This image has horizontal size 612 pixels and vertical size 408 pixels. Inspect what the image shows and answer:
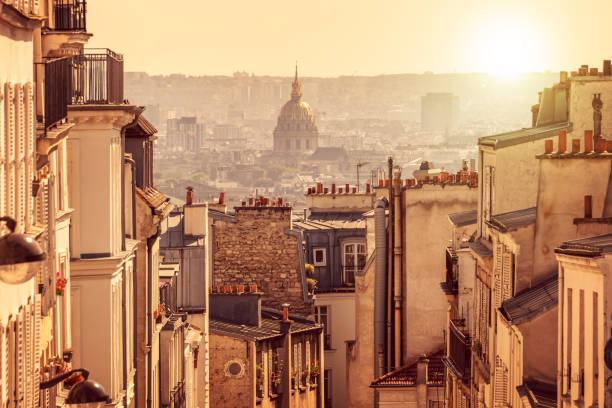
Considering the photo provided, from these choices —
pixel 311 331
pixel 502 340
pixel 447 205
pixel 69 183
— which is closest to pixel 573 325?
pixel 502 340

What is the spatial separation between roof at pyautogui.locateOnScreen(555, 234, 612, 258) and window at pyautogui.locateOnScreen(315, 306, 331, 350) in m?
32.7

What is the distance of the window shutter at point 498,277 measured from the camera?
77.3 feet

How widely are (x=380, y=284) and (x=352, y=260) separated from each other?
9.95 metres

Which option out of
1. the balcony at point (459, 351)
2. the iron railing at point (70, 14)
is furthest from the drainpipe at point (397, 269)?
the iron railing at point (70, 14)

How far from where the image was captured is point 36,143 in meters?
17.3

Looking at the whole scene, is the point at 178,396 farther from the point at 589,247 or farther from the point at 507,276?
the point at 589,247

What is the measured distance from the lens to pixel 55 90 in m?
19.2

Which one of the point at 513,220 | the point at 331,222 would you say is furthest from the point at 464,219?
the point at 331,222

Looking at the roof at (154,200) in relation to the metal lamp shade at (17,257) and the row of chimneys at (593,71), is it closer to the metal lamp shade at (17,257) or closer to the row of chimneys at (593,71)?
the row of chimneys at (593,71)

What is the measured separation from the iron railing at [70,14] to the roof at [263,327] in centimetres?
1817

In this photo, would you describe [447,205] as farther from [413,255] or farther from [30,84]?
[30,84]

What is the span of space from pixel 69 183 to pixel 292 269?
23.8 m

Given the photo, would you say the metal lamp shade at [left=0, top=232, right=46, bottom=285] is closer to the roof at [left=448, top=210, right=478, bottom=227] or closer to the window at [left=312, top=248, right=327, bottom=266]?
the roof at [left=448, top=210, right=478, bottom=227]

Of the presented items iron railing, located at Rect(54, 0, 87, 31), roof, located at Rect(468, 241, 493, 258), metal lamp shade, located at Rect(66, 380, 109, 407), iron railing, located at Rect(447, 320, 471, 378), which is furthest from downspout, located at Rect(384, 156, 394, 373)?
metal lamp shade, located at Rect(66, 380, 109, 407)
